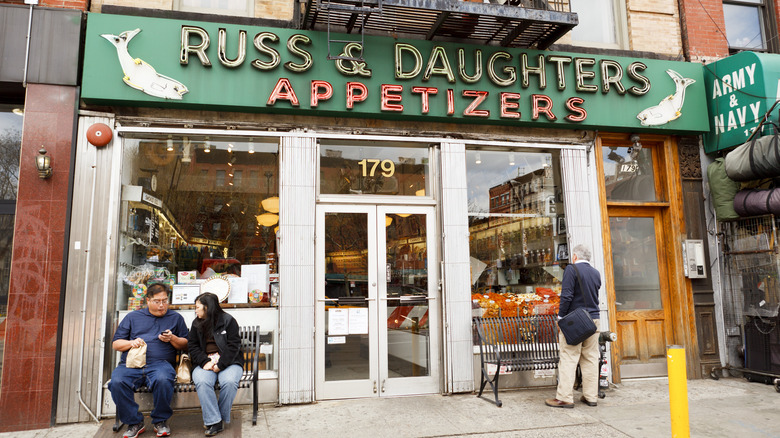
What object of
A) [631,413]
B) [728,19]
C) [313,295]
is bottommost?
[631,413]

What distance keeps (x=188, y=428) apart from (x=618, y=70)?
731 cm

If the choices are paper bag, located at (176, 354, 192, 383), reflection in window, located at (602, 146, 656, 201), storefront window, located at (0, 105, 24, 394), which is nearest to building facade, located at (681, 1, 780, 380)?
reflection in window, located at (602, 146, 656, 201)

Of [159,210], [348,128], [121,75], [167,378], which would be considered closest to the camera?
[167,378]

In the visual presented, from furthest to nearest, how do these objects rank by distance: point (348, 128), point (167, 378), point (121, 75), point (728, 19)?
1. point (728, 19)
2. point (348, 128)
3. point (121, 75)
4. point (167, 378)

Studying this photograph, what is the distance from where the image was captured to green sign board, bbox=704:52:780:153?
7105mm

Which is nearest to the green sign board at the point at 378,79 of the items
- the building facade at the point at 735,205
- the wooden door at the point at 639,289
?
the building facade at the point at 735,205

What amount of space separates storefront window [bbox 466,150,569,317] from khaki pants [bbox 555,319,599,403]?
1.25m

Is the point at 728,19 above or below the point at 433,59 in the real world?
above

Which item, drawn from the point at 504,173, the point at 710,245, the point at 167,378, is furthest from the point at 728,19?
the point at 167,378

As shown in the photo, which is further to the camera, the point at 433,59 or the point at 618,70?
the point at 618,70

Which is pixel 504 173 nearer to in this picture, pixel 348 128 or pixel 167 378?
pixel 348 128

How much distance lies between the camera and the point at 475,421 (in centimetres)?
567

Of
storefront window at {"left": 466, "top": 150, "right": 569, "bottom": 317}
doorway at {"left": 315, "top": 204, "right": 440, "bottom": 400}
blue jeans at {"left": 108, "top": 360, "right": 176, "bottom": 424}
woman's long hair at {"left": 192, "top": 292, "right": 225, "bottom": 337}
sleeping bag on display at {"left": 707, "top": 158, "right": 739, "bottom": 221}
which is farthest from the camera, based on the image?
sleeping bag on display at {"left": 707, "top": 158, "right": 739, "bottom": 221}

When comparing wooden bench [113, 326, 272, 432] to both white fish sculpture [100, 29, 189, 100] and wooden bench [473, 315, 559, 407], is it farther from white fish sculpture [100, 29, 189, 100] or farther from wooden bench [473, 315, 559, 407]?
white fish sculpture [100, 29, 189, 100]
